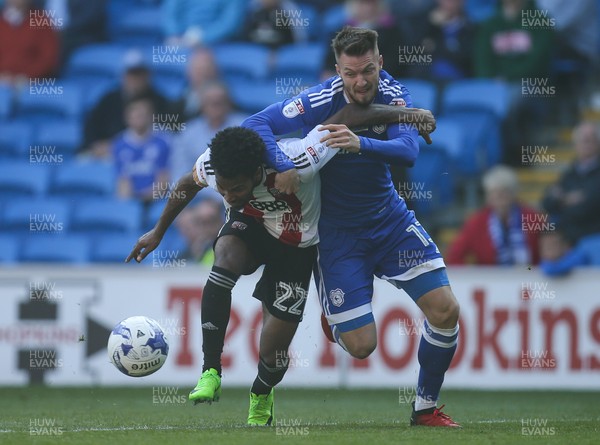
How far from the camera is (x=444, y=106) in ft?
47.8

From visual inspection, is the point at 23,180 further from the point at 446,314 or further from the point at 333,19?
the point at 446,314

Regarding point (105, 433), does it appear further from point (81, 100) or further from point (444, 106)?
point (81, 100)

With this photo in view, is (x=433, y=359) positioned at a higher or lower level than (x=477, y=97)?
lower

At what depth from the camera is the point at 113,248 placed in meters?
14.4

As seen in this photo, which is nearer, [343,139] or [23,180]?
[343,139]

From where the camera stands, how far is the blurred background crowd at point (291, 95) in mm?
12977

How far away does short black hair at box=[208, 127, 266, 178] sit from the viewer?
7.45 meters

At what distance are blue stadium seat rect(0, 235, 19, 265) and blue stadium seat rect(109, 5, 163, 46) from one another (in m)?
4.32

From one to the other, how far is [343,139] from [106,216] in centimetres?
778

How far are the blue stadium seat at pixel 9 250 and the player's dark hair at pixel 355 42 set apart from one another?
7.76 m

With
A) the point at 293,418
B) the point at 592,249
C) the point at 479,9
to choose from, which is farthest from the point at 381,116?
the point at 479,9

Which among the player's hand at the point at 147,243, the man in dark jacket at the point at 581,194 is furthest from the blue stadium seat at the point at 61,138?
the player's hand at the point at 147,243

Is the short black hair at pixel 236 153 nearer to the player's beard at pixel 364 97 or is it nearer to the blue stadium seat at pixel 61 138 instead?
the player's beard at pixel 364 97

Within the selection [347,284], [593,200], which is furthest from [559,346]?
[347,284]
